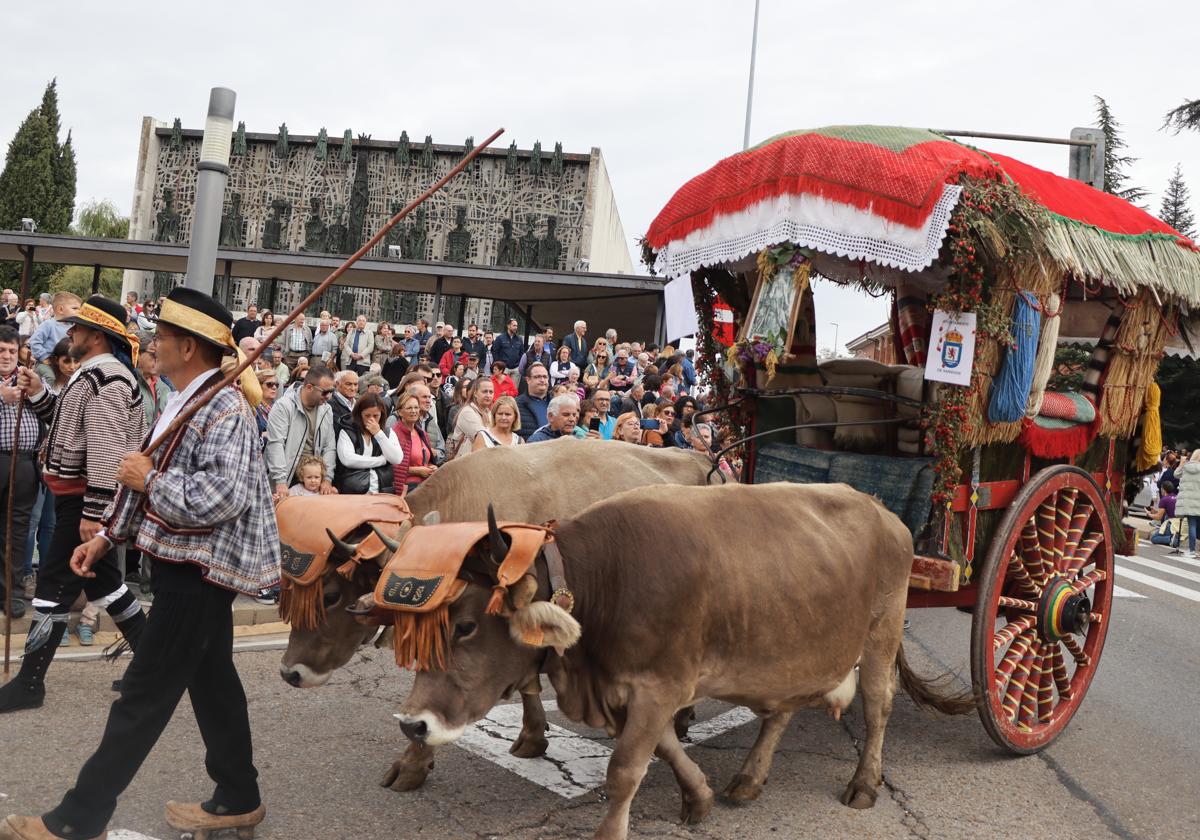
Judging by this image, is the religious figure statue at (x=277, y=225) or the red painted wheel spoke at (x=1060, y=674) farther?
the religious figure statue at (x=277, y=225)

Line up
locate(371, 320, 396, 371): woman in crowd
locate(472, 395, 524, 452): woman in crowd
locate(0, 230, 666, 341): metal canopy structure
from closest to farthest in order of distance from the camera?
locate(472, 395, 524, 452): woman in crowd, locate(371, 320, 396, 371): woman in crowd, locate(0, 230, 666, 341): metal canopy structure

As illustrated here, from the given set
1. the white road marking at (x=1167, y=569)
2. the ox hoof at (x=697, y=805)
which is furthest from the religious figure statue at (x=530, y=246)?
the ox hoof at (x=697, y=805)

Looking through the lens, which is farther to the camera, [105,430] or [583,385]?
[583,385]

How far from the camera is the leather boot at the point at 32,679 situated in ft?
16.3

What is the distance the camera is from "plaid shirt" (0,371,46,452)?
654 cm

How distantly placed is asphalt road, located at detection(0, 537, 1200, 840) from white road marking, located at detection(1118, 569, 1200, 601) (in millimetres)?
6435

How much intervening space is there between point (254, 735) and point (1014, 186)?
4607 mm

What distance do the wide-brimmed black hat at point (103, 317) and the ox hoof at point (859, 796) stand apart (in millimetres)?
4177

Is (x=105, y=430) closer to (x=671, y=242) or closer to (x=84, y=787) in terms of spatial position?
(x=84, y=787)

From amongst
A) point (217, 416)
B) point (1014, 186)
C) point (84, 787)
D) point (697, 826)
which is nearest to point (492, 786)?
point (697, 826)

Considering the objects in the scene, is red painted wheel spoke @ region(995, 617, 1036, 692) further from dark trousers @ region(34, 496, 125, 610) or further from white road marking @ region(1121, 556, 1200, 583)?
white road marking @ region(1121, 556, 1200, 583)

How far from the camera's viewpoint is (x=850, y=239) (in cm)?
491

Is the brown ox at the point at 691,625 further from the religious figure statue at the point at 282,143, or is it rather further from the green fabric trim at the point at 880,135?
the religious figure statue at the point at 282,143

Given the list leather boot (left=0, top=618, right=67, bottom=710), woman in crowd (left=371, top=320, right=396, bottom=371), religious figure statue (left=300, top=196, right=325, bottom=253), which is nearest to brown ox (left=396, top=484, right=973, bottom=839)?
leather boot (left=0, top=618, right=67, bottom=710)
